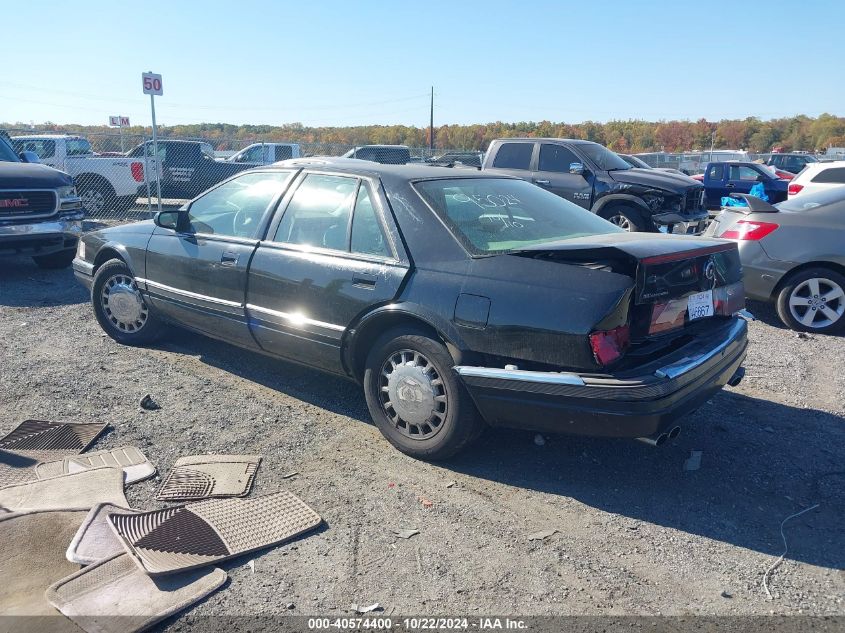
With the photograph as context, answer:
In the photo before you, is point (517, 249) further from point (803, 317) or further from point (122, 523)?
point (803, 317)

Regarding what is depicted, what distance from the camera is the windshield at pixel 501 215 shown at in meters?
3.80

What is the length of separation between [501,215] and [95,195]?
555 inches

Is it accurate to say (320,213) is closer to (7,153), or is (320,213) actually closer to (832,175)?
(7,153)

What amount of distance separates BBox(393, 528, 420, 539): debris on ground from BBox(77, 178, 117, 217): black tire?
14778 millimetres

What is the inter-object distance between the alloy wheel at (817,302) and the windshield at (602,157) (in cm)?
516

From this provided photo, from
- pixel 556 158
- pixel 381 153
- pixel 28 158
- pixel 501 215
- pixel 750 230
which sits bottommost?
pixel 750 230

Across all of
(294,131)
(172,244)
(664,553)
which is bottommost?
(664,553)

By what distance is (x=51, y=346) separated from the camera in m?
5.94

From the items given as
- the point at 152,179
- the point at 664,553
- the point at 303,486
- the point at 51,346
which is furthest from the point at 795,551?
the point at 152,179

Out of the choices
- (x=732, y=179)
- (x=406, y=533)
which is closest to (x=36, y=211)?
(x=406, y=533)

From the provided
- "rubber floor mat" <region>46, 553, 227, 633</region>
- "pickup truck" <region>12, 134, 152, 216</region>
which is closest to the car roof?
"rubber floor mat" <region>46, 553, 227, 633</region>

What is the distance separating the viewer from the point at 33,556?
2910mm

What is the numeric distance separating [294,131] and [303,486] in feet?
160

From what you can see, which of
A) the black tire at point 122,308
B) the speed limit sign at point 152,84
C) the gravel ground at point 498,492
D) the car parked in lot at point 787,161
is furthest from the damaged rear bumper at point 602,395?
the car parked in lot at point 787,161
